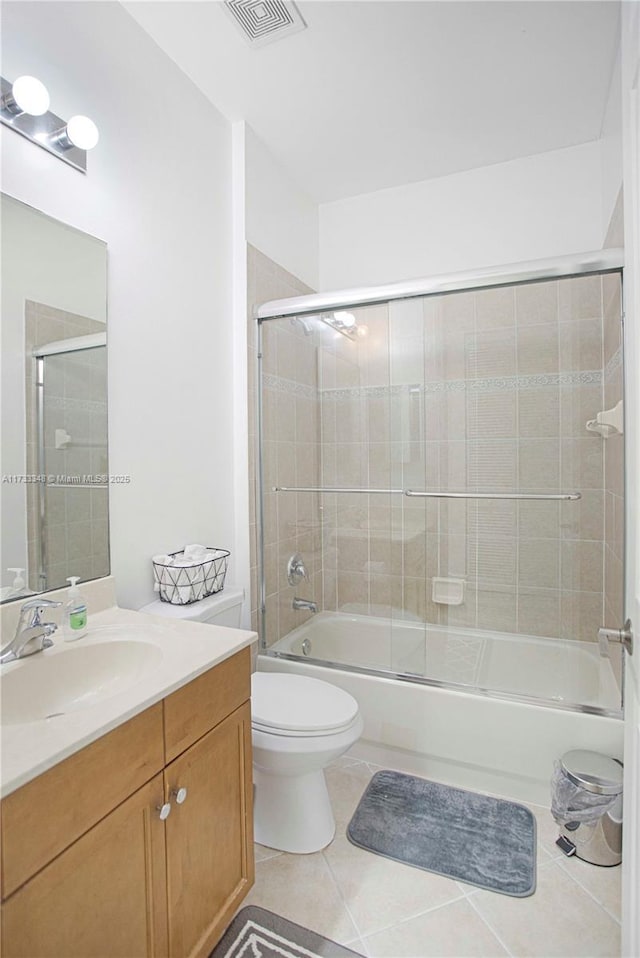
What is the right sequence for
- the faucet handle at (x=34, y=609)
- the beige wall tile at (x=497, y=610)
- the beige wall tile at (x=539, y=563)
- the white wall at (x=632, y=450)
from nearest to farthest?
the white wall at (x=632, y=450) < the faucet handle at (x=34, y=609) < the beige wall tile at (x=539, y=563) < the beige wall tile at (x=497, y=610)

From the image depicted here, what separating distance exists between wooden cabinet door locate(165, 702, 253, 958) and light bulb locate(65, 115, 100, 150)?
1637 mm

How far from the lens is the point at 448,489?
2.35m

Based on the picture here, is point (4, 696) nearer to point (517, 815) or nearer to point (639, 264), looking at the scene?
point (639, 264)

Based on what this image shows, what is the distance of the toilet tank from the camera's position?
5.65ft

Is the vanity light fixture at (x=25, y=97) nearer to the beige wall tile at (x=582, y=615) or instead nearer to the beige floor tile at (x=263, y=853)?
the beige floor tile at (x=263, y=853)

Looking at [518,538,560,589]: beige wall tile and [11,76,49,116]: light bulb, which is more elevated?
[11,76,49,116]: light bulb

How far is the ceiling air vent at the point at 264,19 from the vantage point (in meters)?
1.65

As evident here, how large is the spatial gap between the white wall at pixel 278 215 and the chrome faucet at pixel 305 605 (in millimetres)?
1720

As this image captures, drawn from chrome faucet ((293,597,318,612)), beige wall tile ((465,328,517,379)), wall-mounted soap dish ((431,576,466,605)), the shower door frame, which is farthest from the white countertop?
beige wall tile ((465,328,517,379))

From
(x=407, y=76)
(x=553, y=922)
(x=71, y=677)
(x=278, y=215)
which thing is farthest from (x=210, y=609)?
(x=407, y=76)

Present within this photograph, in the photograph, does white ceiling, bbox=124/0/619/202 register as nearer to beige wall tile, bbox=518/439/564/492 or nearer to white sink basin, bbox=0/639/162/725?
beige wall tile, bbox=518/439/564/492

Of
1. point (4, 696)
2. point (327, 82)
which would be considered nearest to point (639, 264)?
point (4, 696)

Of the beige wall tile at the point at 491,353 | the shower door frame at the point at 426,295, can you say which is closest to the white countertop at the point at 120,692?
the shower door frame at the point at 426,295

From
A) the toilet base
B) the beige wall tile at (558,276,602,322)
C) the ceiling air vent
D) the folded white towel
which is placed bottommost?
the toilet base
